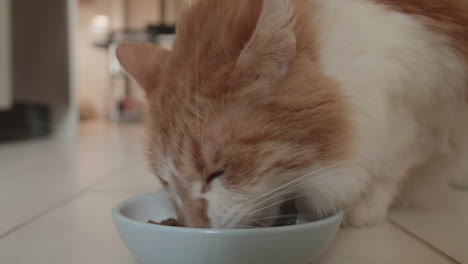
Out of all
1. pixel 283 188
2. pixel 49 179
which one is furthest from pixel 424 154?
pixel 49 179

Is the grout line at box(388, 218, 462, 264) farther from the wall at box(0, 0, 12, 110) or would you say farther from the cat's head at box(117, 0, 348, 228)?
the wall at box(0, 0, 12, 110)

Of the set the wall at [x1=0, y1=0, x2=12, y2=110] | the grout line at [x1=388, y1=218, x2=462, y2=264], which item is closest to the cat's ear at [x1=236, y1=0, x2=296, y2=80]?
the grout line at [x1=388, y1=218, x2=462, y2=264]

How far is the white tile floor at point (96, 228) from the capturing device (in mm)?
783

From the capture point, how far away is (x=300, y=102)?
2.51 ft

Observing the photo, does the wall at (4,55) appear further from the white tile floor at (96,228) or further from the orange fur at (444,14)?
the orange fur at (444,14)

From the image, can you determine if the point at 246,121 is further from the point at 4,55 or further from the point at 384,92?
the point at 4,55

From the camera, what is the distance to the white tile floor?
78 cm

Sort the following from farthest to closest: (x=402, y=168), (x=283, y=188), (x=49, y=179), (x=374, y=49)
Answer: (x=49, y=179), (x=402, y=168), (x=374, y=49), (x=283, y=188)

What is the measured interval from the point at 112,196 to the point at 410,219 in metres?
0.82

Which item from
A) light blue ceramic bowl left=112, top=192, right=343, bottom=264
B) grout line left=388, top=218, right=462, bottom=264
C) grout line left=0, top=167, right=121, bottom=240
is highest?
light blue ceramic bowl left=112, top=192, right=343, bottom=264

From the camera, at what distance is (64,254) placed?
803 mm

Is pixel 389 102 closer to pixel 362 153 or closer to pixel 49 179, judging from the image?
pixel 362 153

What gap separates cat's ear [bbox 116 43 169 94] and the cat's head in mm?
170

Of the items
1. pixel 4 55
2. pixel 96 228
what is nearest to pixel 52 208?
pixel 96 228
